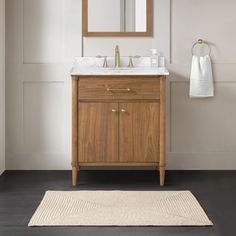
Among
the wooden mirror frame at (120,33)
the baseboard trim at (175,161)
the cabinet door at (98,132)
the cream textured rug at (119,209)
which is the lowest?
the cream textured rug at (119,209)

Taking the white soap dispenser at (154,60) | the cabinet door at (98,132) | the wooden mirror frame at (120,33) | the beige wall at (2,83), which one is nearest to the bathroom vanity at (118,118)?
the cabinet door at (98,132)

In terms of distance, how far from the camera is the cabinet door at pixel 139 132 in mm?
4168

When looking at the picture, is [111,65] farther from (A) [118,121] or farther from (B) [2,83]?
(B) [2,83]

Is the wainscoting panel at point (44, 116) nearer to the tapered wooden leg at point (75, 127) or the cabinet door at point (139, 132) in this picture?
the tapered wooden leg at point (75, 127)

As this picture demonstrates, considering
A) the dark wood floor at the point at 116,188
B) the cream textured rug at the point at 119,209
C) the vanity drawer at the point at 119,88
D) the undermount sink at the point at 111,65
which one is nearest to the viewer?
the dark wood floor at the point at 116,188

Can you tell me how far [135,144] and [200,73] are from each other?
835 mm

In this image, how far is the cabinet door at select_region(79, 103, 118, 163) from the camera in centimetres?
417

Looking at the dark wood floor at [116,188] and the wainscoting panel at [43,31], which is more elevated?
the wainscoting panel at [43,31]

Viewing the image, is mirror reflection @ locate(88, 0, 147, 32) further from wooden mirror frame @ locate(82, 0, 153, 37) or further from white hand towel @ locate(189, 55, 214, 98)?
white hand towel @ locate(189, 55, 214, 98)

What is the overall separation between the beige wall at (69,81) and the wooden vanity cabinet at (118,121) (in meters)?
0.55

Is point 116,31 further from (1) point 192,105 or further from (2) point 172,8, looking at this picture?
(1) point 192,105

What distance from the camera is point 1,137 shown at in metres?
4.58

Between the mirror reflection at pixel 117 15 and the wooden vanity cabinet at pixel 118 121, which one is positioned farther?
the mirror reflection at pixel 117 15

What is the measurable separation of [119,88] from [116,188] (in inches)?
27.5
